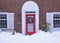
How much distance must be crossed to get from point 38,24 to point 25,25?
4.29 ft

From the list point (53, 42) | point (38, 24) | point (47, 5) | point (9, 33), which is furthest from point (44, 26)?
point (53, 42)

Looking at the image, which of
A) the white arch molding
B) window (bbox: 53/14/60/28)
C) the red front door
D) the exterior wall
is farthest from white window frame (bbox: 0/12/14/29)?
window (bbox: 53/14/60/28)

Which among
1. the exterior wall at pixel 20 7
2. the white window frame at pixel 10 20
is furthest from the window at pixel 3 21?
the exterior wall at pixel 20 7

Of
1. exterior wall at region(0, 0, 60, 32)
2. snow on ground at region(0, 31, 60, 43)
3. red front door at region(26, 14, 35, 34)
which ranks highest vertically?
exterior wall at region(0, 0, 60, 32)

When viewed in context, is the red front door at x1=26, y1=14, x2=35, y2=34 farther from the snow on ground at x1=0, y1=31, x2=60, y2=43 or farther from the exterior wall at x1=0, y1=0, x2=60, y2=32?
the snow on ground at x1=0, y1=31, x2=60, y2=43

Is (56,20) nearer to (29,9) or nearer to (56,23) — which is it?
(56,23)

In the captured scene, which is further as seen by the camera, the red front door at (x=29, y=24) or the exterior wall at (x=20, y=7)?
the red front door at (x=29, y=24)

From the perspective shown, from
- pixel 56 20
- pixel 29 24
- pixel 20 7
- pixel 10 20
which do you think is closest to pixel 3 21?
pixel 10 20

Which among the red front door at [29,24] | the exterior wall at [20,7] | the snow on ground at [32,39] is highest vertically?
the exterior wall at [20,7]

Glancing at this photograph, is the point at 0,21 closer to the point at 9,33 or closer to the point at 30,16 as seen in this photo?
the point at 9,33

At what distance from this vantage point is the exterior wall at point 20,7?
829 inches

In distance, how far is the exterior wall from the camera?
21.0m

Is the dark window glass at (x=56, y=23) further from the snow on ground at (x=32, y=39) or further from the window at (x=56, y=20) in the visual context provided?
the snow on ground at (x=32, y=39)

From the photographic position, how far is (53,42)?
47.5 feet
